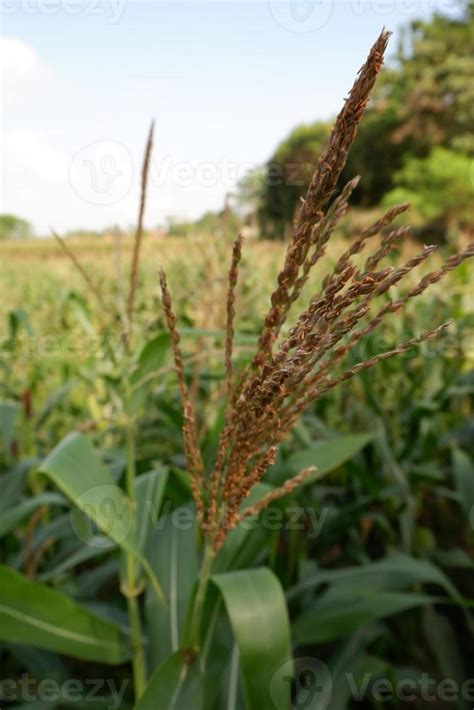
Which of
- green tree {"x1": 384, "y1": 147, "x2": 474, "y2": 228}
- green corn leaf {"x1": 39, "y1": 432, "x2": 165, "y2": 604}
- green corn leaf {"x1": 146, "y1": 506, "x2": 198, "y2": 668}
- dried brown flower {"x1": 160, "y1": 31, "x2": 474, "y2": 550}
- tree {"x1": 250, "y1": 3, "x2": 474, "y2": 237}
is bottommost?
green corn leaf {"x1": 146, "y1": 506, "x2": 198, "y2": 668}

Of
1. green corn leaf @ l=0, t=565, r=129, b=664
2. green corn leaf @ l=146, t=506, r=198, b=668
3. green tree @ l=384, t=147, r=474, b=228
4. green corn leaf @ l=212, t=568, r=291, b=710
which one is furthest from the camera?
green tree @ l=384, t=147, r=474, b=228

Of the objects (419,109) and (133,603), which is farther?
(419,109)

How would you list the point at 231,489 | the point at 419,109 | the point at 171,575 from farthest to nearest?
the point at 419,109 → the point at 171,575 → the point at 231,489

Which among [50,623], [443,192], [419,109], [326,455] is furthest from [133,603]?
[419,109]

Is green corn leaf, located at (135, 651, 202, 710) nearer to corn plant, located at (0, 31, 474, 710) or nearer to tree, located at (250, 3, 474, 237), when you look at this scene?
corn plant, located at (0, 31, 474, 710)

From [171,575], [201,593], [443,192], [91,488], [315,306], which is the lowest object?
[171,575]

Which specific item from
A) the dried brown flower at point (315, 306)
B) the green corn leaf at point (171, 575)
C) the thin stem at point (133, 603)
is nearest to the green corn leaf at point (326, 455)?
the green corn leaf at point (171, 575)

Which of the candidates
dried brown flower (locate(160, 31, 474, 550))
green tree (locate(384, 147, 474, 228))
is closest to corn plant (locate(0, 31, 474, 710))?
dried brown flower (locate(160, 31, 474, 550))

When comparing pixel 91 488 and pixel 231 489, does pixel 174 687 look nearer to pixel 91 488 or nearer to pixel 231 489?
pixel 91 488

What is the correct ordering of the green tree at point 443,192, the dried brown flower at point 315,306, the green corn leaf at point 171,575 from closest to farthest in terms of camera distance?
the dried brown flower at point 315,306 → the green corn leaf at point 171,575 → the green tree at point 443,192

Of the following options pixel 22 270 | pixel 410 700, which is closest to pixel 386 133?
pixel 22 270

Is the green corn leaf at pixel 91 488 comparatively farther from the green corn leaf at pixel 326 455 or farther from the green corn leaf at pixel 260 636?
the green corn leaf at pixel 326 455

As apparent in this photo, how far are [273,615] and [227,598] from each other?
0.08 metres

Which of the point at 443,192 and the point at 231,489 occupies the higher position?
the point at 443,192
